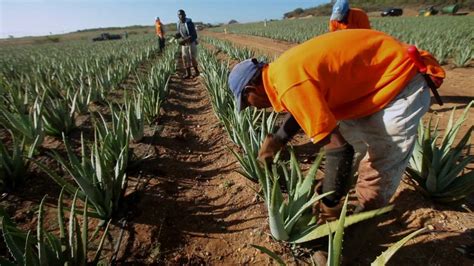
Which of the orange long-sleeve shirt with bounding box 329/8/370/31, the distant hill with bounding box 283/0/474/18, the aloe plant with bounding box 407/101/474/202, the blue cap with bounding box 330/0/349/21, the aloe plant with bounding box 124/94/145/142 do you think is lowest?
the aloe plant with bounding box 407/101/474/202

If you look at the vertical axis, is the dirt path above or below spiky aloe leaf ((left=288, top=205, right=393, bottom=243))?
below

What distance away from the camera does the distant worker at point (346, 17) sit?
3.64 meters

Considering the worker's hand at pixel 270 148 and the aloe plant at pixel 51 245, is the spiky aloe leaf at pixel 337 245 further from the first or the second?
the aloe plant at pixel 51 245

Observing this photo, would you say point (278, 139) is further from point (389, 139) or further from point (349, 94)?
point (389, 139)

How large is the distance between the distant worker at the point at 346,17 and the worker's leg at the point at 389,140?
2.19 meters

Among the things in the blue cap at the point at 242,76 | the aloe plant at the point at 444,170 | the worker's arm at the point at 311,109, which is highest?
the blue cap at the point at 242,76

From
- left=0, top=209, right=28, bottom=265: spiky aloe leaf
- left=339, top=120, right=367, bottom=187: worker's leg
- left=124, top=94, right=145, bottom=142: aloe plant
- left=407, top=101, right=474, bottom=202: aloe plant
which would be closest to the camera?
left=0, top=209, right=28, bottom=265: spiky aloe leaf

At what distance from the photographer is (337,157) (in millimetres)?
1611

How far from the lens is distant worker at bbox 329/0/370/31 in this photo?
11.9ft

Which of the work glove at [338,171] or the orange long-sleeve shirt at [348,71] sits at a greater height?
the orange long-sleeve shirt at [348,71]

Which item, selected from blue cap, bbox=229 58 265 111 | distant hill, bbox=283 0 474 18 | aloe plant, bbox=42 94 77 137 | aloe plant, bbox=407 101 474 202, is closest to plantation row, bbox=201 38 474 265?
aloe plant, bbox=407 101 474 202

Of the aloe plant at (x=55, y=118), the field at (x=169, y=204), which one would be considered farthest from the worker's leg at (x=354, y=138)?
the aloe plant at (x=55, y=118)

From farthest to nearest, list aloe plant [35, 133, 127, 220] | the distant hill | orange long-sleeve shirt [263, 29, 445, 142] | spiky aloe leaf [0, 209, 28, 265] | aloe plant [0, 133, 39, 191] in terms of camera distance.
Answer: the distant hill → aloe plant [0, 133, 39, 191] → aloe plant [35, 133, 127, 220] → orange long-sleeve shirt [263, 29, 445, 142] → spiky aloe leaf [0, 209, 28, 265]

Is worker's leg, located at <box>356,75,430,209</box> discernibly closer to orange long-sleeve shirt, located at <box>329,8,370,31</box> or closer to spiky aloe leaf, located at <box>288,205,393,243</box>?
spiky aloe leaf, located at <box>288,205,393,243</box>
